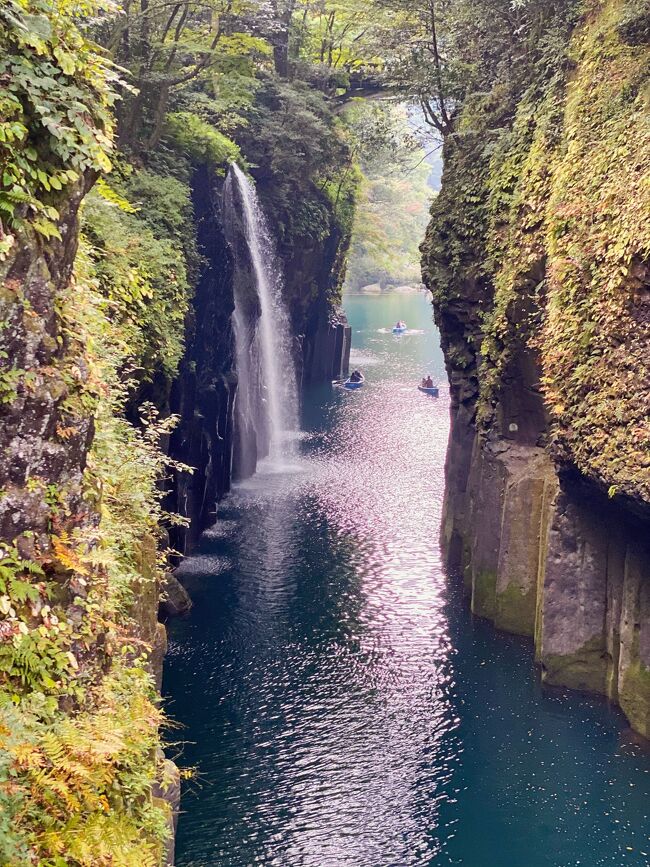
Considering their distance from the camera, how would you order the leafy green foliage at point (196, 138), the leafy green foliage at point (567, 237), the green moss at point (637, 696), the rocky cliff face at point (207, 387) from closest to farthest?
1. the leafy green foliage at point (567, 237)
2. the green moss at point (637, 696)
3. the rocky cliff face at point (207, 387)
4. the leafy green foliage at point (196, 138)

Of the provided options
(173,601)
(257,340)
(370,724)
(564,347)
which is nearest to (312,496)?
(257,340)

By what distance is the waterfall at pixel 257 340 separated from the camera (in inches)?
1082

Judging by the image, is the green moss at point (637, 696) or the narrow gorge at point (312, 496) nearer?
the narrow gorge at point (312, 496)

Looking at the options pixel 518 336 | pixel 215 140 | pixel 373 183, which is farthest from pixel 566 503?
pixel 373 183

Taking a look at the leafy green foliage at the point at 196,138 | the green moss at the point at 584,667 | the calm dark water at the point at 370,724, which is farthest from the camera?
the leafy green foliage at the point at 196,138

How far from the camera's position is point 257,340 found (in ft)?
101

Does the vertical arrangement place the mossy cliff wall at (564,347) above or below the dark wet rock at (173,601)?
above

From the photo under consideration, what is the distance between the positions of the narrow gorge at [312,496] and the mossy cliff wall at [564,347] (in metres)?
0.07

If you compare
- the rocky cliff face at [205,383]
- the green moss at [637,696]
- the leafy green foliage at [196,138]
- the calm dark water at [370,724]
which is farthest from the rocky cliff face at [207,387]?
the green moss at [637,696]

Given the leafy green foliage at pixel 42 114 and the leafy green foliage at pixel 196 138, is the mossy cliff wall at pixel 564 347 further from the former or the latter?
the leafy green foliage at pixel 42 114

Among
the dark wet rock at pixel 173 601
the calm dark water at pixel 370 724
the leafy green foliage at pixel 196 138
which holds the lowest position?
the calm dark water at pixel 370 724

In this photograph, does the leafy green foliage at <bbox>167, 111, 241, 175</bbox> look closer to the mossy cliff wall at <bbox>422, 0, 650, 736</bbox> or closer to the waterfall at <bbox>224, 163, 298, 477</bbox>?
the waterfall at <bbox>224, 163, 298, 477</bbox>

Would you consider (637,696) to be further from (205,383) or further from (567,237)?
(205,383)

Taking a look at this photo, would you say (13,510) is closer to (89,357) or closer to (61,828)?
(89,357)
